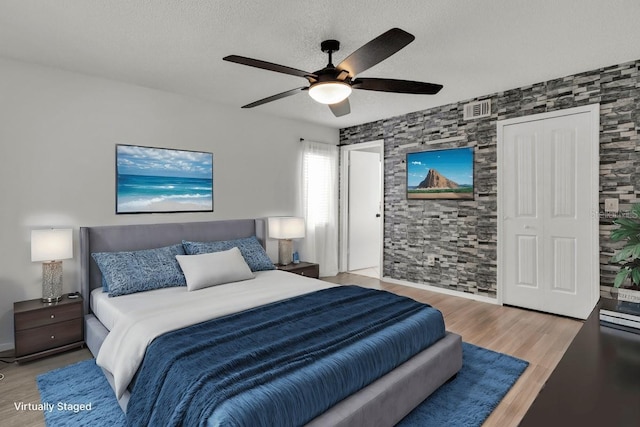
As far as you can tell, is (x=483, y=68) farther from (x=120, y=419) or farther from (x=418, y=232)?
(x=120, y=419)

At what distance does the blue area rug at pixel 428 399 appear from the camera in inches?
81.5

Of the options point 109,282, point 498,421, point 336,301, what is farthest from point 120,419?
point 498,421

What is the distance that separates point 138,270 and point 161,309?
83cm

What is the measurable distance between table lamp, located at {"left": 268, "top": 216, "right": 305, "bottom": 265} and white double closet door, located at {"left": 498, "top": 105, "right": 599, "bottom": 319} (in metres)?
2.54

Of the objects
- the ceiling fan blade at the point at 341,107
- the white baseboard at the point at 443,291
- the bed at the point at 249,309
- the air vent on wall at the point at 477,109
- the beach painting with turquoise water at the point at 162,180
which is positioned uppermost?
the air vent on wall at the point at 477,109

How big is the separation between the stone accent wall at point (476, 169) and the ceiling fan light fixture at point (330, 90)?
8.58ft

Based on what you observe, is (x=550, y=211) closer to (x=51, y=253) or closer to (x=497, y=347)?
(x=497, y=347)

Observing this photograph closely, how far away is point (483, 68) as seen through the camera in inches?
131

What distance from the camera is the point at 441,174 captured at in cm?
473

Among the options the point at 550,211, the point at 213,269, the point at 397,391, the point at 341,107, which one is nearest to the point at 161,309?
the point at 213,269

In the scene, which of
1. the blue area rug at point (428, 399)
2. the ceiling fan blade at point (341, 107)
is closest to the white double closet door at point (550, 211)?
the blue area rug at point (428, 399)

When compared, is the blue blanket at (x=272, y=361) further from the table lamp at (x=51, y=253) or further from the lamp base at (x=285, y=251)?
the lamp base at (x=285, y=251)

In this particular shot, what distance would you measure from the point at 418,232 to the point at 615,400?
13.7 ft

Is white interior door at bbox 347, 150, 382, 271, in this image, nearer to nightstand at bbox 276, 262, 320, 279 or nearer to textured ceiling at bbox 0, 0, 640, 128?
nightstand at bbox 276, 262, 320, 279
